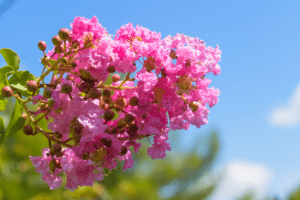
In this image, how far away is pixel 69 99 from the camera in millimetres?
1391

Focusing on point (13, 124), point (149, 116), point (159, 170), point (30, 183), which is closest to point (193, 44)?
point (149, 116)

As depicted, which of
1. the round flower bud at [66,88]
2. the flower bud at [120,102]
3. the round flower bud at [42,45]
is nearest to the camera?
the round flower bud at [66,88]

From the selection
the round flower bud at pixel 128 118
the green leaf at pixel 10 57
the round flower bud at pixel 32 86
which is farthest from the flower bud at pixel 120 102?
the green leaf at pixel 10 57

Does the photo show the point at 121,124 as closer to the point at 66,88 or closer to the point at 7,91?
the point at 66,88

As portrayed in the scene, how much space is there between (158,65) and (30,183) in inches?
273

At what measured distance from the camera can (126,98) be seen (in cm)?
148

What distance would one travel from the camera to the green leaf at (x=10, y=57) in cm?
160

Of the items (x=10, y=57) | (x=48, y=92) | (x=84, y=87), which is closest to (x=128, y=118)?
(x=84, y=87)

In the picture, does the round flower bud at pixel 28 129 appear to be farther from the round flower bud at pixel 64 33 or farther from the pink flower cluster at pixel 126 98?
the round flower bud at pixel 64 33

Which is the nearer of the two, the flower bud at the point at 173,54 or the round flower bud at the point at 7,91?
the round flower bud at the point at 7,91

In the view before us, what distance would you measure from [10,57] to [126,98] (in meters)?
0.61

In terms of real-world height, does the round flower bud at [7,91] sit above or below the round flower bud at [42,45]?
below

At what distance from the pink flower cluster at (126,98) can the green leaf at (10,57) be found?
0.26 meters

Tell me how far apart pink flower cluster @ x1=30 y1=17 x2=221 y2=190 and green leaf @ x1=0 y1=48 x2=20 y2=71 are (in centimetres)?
26
